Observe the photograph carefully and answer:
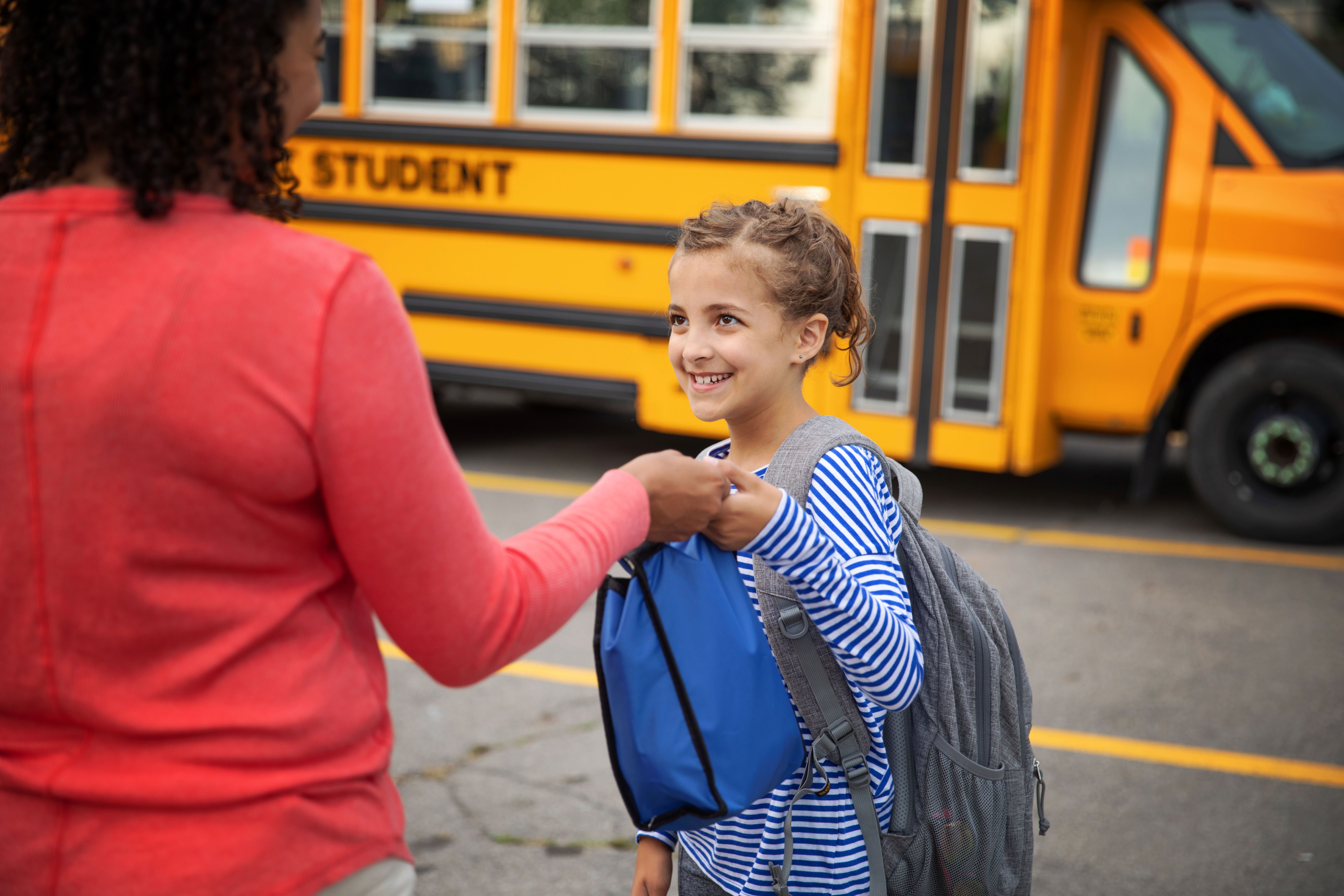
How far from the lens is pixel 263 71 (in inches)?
43.0

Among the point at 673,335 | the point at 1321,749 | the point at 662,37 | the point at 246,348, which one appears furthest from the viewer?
the point at 662,37

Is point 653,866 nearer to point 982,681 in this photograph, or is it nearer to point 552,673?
point 982,681

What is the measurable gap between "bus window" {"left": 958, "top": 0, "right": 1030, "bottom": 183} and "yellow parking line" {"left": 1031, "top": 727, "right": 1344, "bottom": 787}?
2.83 metres

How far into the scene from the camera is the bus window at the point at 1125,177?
583 cm

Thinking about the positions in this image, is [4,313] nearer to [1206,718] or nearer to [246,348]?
[246,348]

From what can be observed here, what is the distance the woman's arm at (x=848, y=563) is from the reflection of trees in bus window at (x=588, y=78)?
16.6ft

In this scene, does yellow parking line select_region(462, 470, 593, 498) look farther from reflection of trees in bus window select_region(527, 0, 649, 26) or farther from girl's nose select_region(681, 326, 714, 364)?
girl's nose select_region(681, 326, 714, 364)

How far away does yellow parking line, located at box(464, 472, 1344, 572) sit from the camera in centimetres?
557

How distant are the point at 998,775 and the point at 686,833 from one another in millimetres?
431

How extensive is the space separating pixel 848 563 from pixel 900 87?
15.8 ft

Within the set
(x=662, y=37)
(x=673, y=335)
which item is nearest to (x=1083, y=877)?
(x=673, y=335)

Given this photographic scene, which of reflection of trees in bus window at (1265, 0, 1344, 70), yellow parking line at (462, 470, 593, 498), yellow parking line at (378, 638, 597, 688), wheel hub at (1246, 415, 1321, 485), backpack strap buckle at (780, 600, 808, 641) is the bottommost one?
yellow parking line at (378, 638, 597, 688)

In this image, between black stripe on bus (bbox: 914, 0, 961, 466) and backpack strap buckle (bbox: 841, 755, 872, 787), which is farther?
black stripe on bus (bbox: 914, 0, 961, 466)

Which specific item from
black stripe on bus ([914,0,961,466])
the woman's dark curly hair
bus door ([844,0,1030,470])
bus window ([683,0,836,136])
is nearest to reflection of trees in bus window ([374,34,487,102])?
bus window ([683,0,836,136])
